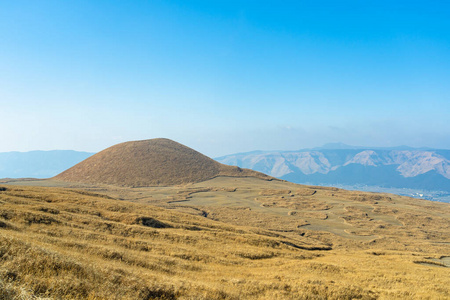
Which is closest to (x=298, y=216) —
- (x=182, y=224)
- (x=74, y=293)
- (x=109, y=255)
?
(x=182, y=224)

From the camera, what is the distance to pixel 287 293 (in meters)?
15.3

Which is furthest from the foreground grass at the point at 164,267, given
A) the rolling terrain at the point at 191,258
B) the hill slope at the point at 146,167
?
the hill slope at the point at 146,167

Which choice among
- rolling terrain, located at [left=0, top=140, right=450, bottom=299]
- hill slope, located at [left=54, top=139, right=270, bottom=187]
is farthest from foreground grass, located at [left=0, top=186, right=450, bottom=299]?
hill slope, located at [left=54, top=139, right=270, bottom=187]

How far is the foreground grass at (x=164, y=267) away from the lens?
9.84 metres

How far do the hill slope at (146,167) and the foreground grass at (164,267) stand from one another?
289ft

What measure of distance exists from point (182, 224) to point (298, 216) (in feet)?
128

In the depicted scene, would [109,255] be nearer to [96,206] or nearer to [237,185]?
[96,206]

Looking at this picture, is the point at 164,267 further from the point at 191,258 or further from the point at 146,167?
the point at 146,167

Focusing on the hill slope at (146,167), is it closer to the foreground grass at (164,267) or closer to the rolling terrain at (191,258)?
the rolling terrain at (191,258)

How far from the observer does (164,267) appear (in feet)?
56.1

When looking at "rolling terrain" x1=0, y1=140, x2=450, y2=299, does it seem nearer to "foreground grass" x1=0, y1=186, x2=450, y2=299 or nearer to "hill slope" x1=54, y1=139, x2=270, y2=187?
"foreground grass" x1=0, y1=186, x2=450, y2=299

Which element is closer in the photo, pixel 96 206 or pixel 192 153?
pixel 96 206

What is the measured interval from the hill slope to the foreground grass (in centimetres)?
8805

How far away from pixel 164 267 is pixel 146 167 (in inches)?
4646
